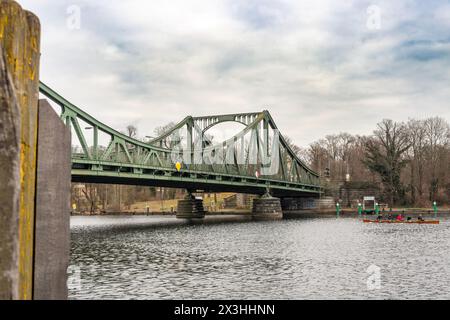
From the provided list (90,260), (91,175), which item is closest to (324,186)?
(91,175)

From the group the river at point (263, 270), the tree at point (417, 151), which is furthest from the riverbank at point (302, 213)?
the river at point (263, 270)

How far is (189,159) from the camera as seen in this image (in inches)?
2598

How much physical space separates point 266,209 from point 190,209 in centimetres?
1429

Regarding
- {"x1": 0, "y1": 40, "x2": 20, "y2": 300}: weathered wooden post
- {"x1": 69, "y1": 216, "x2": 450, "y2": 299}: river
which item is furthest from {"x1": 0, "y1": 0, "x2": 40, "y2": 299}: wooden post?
{"x1": 69, "y1": 216, "x2": 450, "y2": 299}: river

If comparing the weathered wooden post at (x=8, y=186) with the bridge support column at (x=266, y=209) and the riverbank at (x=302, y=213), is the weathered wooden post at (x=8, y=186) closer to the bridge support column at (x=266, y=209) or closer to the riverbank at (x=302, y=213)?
the bridge support column at (x=266, y=209)

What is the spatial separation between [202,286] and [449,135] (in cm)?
8706

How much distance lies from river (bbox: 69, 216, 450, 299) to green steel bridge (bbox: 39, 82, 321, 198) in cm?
922

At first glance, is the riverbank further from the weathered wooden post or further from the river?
the weathered wooden post

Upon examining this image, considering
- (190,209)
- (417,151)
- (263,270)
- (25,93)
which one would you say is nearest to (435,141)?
(417,151)

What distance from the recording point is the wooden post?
2.76m

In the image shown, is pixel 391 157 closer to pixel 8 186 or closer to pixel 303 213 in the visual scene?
pixel 303 213

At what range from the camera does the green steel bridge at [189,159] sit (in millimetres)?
46625

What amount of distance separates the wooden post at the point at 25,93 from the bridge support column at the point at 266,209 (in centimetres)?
7589
